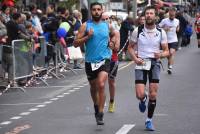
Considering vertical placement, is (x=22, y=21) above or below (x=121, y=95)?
above

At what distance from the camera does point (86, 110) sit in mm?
13484

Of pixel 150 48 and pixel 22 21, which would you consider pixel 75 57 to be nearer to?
pixel 22 21

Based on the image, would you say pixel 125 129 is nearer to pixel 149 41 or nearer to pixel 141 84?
pixel 141 84

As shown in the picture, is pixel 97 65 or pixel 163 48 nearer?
pixel 163 48

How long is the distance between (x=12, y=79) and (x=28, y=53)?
108 cm

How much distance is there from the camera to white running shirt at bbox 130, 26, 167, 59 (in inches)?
445

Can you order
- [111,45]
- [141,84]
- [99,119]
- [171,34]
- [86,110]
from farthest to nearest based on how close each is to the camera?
[171,34] < [86,110] < [111,45] < [99,119] < [141,84]

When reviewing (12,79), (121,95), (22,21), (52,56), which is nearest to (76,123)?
(121,95)

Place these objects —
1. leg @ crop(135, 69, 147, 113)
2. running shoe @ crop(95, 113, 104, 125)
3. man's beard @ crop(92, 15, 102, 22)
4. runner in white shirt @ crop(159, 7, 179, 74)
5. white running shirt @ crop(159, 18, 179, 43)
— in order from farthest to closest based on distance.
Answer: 1. white running shirt @ crop(159, 18, 179, 43)
2. runner in white shirt @ crop(159, 7, 179, 74)
3. man's beard @ crop(92, 15, 102, 22)
4. running shoe @ crop(95, 113, 104, 125)
5. leg @ crop(135, 69, 147, 113)

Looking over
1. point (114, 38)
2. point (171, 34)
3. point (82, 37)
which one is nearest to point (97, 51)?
point (82, 37)

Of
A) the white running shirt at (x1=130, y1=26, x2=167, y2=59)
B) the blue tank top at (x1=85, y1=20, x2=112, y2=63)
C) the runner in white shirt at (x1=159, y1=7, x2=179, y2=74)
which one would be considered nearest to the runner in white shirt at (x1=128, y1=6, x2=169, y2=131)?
the white running shirt at (x1=130, y1=26, x2=167, y2=59)

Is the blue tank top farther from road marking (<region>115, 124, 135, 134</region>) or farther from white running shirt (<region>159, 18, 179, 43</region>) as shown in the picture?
white running shirt (<region>159, 18, 179, 43</region>)

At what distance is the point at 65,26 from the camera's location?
69.9ft

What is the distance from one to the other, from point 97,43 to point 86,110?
2148mm
